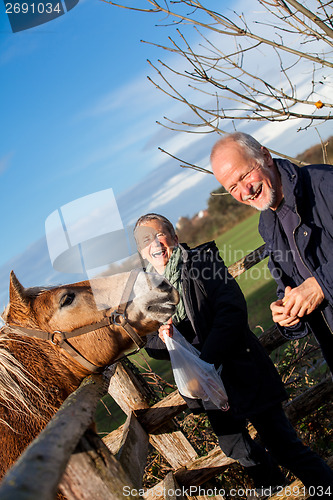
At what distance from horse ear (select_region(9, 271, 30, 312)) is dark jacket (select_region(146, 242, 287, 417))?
0.98 metres

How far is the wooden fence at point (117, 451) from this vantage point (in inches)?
31.9

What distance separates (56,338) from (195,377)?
88 cm

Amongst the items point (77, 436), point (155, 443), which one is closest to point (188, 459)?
point (155, 443)

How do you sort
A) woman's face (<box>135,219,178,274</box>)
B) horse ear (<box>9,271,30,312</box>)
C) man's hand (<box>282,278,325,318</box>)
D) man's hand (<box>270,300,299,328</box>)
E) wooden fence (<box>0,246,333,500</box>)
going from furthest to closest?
woman's face (<box>135,219,178,274</box>) < horse ear (<box>9,271,30,312</box>) < man's hand (<box>270,300,299,328</box>) < man's hand (<box>282,278,325,318</box>) < wooden fence (<box>0,246,333,500</box>)

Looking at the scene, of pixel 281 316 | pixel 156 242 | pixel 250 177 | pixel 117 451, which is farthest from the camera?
pixel 156 242

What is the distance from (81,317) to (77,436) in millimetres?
1391

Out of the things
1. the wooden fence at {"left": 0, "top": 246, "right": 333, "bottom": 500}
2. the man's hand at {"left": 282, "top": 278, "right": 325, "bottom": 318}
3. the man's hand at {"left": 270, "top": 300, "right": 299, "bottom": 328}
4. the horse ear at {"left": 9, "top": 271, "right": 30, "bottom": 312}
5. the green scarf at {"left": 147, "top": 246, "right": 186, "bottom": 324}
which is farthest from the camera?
the green scarf at {"left": 147, "top": 246, "right": 186, "bottom": 324}

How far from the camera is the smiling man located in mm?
2018

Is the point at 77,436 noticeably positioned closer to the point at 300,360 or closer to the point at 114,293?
the point at 114,293

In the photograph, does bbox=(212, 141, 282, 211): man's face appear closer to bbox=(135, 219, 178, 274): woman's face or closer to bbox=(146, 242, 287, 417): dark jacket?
bbox=(146, 242, 287, 417): dark jacket

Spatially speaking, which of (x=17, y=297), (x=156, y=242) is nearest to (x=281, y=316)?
(x=156, y=242)

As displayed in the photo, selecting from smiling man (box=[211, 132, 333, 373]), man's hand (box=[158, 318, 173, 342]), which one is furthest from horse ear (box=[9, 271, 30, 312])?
smiling man (box=[211, 132, 333, 373])

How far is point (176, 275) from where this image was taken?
2.64 metres

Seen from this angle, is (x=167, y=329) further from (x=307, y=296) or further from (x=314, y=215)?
(x=314, y=215)
